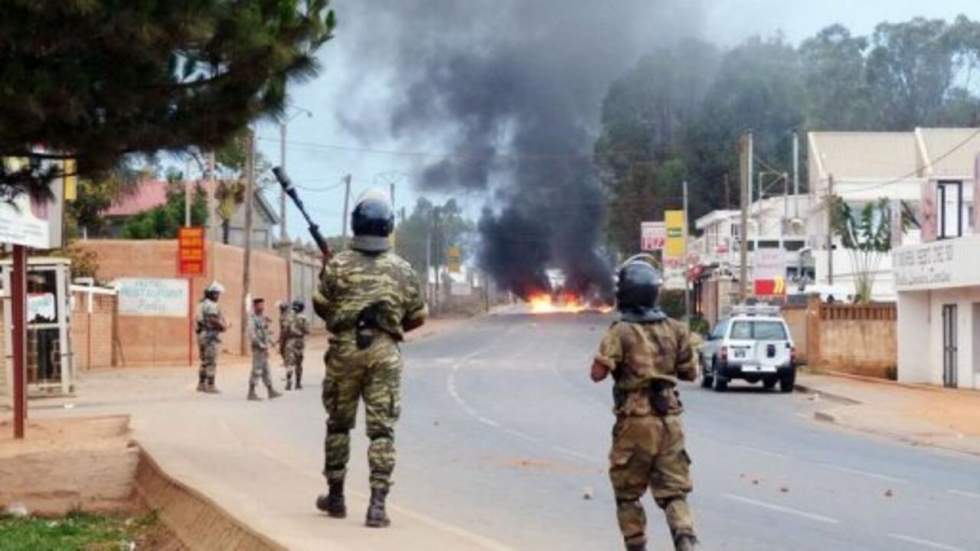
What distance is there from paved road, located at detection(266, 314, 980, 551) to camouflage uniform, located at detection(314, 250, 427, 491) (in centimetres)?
197

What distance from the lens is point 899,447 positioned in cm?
2103

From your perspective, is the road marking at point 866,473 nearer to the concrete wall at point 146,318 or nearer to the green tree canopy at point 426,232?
the concrete wall at point 146,318

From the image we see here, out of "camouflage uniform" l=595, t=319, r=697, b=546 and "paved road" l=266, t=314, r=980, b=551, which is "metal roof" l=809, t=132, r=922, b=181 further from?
"camouflage uniform" l=595, t=319, r=697, b=546

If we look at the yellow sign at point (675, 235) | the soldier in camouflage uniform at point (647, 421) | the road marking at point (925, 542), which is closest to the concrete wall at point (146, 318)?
the yellow sign at point (675, 235)

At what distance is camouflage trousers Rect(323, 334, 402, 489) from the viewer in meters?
8.73

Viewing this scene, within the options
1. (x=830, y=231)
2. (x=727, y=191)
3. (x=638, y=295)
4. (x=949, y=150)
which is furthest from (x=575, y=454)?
(x=727, y=191)

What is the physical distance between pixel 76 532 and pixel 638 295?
16.6 feet

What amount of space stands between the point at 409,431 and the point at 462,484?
20.8 ft

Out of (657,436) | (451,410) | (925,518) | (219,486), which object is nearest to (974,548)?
(925,518)

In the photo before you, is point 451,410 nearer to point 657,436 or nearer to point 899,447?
point 899,447

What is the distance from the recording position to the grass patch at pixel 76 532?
10.3m

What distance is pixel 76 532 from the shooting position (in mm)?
11070

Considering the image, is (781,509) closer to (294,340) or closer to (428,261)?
(294,340)

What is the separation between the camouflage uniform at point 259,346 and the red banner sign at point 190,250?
14362 millimetres
